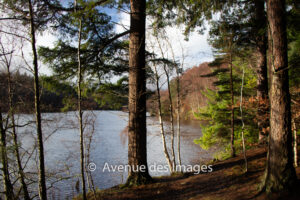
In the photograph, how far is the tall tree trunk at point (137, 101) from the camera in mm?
5766

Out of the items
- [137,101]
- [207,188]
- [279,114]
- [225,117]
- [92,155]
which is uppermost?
[137,101]

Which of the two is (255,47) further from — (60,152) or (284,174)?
(60,152)

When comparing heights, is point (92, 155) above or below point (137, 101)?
below

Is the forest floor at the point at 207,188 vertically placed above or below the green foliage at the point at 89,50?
below

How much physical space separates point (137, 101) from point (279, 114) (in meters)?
3.39

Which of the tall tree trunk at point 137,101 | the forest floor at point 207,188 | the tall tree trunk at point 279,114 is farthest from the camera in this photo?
the tall tree trunk at point 137,101

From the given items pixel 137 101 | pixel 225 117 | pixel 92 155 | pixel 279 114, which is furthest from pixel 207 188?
pixel 92 155

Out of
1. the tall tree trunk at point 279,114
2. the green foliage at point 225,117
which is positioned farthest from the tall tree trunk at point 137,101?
the green foliage at point 225,117

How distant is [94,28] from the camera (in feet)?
20.5

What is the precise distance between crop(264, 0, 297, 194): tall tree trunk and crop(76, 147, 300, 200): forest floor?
1.63 feet

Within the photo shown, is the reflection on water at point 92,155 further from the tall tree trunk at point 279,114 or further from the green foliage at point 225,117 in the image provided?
the tall tree trunk at point 279,114

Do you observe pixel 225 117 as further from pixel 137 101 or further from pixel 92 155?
pixel 92 155

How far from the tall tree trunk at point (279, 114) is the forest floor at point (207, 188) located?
0.50 meters

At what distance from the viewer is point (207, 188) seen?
211 inches
